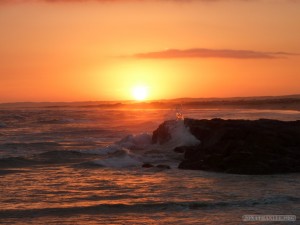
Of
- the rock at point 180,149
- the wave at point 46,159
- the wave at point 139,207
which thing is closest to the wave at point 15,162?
the wave at point 46,159

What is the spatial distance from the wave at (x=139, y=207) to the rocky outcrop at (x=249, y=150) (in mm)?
4910

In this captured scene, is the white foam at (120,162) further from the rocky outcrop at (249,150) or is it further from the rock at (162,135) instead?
the rock at (162,135)

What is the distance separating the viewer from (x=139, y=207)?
12.9 meters

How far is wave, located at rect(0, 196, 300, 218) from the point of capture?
40.4 ft

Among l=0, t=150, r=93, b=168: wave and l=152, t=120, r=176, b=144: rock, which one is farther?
l=152, t=120, r=176, b=144: rock

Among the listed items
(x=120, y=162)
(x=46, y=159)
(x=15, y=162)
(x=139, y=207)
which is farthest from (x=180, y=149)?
(x=139, y=207)

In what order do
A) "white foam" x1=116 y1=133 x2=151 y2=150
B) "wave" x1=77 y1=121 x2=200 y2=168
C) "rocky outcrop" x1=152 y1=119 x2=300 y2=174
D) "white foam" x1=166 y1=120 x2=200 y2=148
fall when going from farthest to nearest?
"white foam" x1=116 y1=133 x2=151 y2=150, "white foam" x1=166 y1=120 x2=200 y2=148, "wave" x1=77 y1=121 x2=200 y2=168, "rocky outcrop" x1=152 y1=119 x2=300 y2=174

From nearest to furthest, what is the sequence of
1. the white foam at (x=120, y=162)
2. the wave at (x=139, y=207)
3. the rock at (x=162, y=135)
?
1. the wave at (x=139, y=207)
2. the white foam at (x=120, y=162)
3. the rock at (x=162, y=135)

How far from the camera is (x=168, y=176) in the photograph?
17750 millimetres

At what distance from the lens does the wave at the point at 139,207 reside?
12.3m

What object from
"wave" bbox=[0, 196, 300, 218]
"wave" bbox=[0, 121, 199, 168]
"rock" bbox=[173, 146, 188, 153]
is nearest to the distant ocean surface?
"wave" bbox=[0, 196, 300, 218]

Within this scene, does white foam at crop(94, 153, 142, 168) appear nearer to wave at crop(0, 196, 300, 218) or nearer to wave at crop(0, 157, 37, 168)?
Result: wave at crop(0, 157, 37, 168)

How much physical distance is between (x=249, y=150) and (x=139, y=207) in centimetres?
765

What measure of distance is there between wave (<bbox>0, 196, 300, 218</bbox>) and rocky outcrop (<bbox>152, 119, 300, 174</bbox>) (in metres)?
4.91
